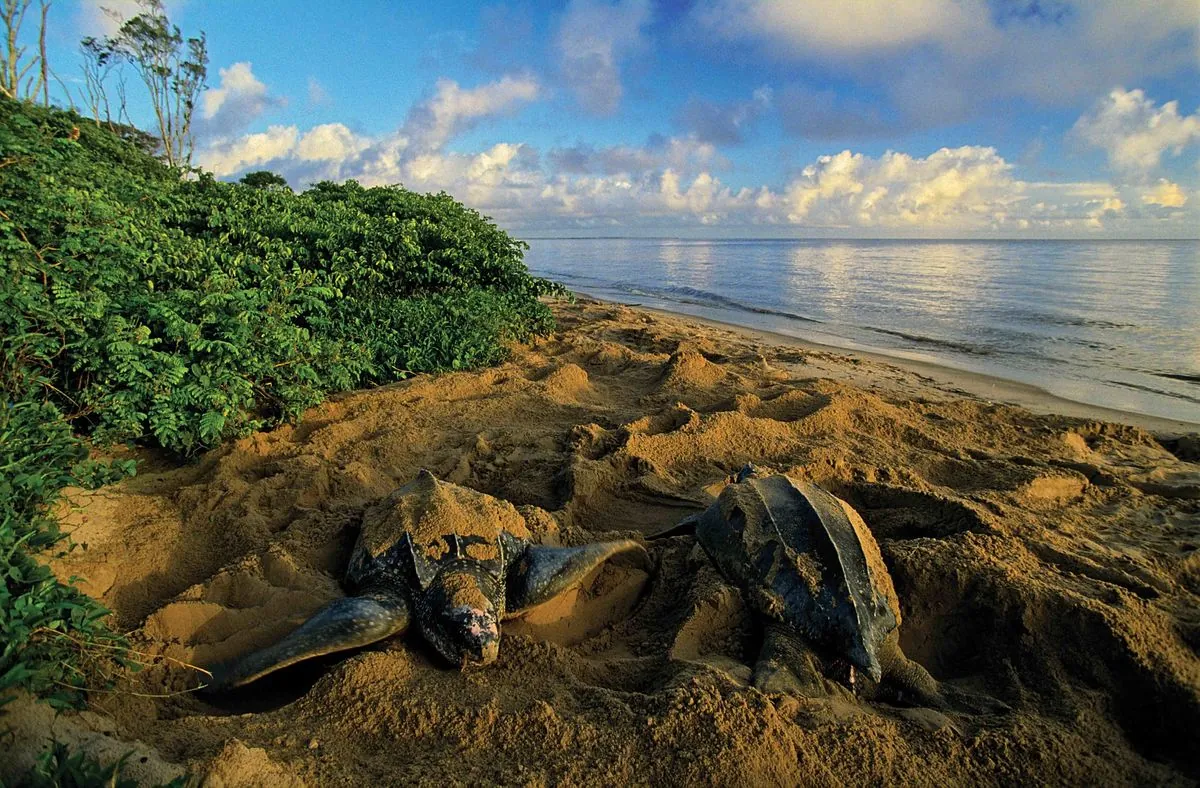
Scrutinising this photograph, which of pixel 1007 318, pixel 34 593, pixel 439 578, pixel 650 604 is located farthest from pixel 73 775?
pixel 1007 318

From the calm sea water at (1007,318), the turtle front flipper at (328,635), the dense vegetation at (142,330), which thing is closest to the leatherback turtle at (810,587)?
the turtle front flipper at (328,635)

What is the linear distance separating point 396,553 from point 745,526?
187 cm

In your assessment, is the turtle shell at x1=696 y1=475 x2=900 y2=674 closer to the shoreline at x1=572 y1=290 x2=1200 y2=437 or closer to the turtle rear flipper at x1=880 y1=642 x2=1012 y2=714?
the turtle rear flipper at x1=880 y1=642 x2=1012 y2=714

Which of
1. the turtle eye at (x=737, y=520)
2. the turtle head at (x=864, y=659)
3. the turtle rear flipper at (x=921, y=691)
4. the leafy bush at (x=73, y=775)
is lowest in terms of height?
the turtle rear flipper at (x=921, y=691)

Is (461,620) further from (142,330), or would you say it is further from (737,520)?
(142,330)

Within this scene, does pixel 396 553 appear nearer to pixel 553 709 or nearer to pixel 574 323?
pixel 553 709

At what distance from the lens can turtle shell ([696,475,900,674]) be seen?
9.29 feet

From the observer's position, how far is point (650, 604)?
3.28 metres

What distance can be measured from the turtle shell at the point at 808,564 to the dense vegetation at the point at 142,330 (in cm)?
285

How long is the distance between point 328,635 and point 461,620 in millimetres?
557

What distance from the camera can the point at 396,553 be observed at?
9.87 feet

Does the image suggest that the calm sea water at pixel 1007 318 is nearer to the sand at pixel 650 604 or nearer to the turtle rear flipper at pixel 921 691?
the sand at pixel 650 604

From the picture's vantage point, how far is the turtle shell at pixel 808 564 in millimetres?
2832

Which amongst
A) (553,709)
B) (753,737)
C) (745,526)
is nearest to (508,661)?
(553,709)
